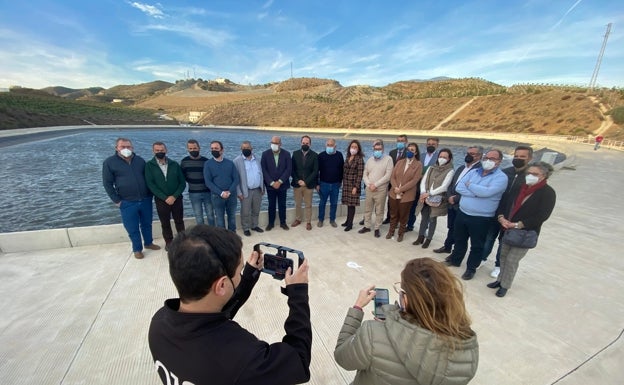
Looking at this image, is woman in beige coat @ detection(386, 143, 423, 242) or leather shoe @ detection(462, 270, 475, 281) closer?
leather shoe @ detection(462, 270, 475, 281)

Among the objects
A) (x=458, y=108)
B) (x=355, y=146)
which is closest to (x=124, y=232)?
(x=355, y=146)

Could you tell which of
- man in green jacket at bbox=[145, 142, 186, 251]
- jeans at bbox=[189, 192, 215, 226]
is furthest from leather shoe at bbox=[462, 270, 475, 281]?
man in green jacket at bbox=[145, 142, 186, 251]

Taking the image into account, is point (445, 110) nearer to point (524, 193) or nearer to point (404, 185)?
point (404, 185)

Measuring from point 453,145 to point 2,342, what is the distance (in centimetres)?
3650

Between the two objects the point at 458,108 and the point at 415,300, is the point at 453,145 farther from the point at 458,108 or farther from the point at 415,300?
the point at 415,300

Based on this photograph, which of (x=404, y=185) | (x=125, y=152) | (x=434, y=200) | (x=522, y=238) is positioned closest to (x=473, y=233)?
(x=522, y=238)

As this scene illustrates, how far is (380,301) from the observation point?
149 cm

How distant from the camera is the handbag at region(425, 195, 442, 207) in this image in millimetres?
4168

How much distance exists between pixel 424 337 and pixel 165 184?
13.2 ft

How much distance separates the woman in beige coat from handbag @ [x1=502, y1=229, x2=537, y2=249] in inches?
62.8

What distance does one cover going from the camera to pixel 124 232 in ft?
13.8

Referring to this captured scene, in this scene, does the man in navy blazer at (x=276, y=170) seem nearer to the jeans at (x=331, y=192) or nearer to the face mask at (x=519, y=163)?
the jeans at (x=331, y=192)

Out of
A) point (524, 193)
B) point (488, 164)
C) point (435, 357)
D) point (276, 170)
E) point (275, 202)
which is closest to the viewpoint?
point (435, 357)

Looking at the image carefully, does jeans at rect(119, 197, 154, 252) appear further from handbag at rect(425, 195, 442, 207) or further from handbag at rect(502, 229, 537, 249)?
handbag at rect(502, 229, 537, 249)
